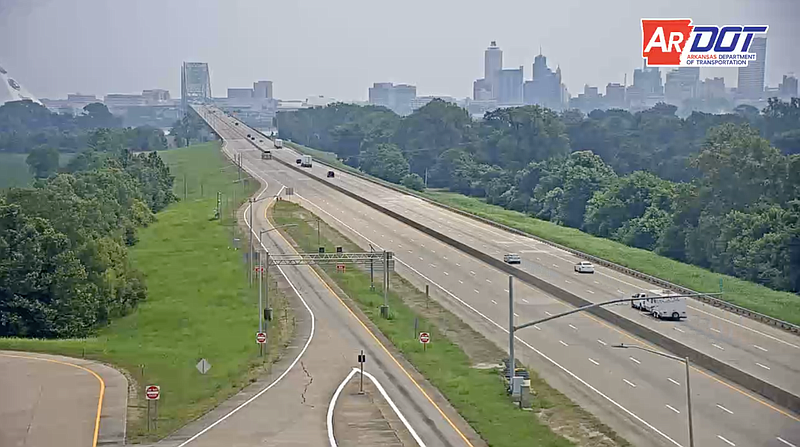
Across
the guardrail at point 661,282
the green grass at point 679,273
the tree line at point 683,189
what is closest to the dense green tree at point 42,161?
the guardrail at point 661,282

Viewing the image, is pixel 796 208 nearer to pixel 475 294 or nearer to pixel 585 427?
pixel 475 294

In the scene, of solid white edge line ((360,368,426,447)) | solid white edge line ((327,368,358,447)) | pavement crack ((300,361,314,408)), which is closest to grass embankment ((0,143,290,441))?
pavement crack ((300,361,314,408))

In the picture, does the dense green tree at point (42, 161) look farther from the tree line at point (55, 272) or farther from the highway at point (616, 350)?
the tree line at point (55, 272)

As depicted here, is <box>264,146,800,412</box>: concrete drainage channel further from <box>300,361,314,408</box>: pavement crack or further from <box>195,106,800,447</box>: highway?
<box>300,361,314,408</box>: pavement crack

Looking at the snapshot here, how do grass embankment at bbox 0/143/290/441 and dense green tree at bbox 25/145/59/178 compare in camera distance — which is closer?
grass embankment at bbox 0/143/290/441

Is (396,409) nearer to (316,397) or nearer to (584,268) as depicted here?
(316,397)

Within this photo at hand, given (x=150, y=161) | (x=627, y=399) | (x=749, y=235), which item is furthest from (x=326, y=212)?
(x=627, y=399)

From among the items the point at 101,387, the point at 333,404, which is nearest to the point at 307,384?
the point at 333,404
